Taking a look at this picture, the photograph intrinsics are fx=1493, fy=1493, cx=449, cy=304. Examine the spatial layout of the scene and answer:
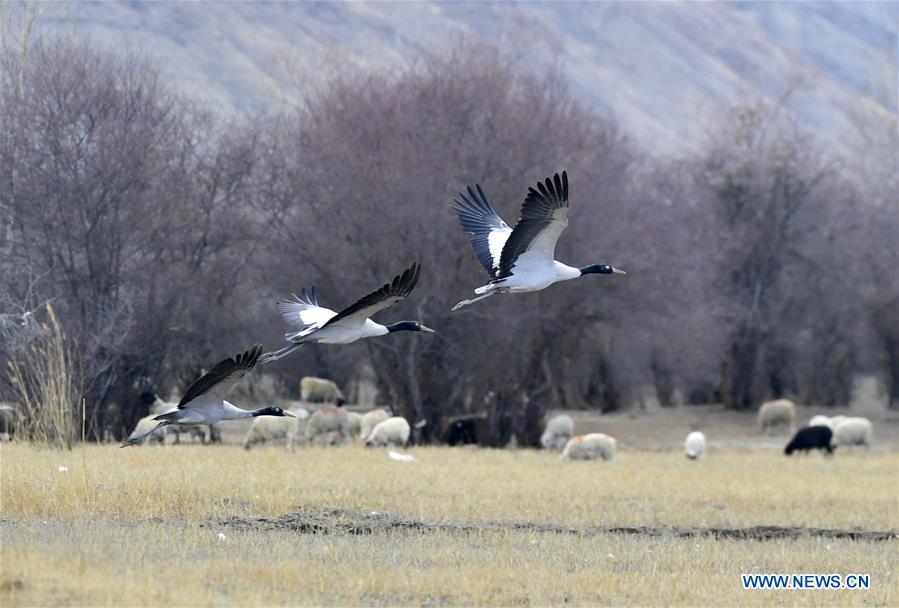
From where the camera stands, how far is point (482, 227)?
16.2 meters

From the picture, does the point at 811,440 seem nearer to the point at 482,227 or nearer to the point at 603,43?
the point at 482,227

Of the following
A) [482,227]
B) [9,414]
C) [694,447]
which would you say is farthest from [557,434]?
[482,227]

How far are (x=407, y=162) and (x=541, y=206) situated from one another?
57.7ft

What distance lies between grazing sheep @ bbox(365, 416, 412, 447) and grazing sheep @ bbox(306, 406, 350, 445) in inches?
44.8

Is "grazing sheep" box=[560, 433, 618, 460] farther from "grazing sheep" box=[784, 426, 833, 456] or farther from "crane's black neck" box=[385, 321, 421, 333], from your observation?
"crane's black neck" box=[385, 321, 421, 333]

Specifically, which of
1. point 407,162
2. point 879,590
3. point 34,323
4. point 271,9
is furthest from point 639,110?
point 879,590

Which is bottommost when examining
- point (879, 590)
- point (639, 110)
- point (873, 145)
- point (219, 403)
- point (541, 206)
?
point (879, 590)

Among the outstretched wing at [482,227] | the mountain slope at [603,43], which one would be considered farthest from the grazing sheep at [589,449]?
the mountain slope at [603,43]

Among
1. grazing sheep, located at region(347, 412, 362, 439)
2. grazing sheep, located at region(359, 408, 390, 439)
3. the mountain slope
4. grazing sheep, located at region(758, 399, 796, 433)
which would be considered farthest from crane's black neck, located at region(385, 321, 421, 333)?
the mountain slope

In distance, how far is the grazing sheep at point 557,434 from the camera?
1276 inches

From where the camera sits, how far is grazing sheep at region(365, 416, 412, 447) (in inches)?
1065

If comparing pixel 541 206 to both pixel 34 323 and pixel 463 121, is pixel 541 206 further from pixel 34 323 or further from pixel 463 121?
pixel 463 121

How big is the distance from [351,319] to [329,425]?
1421cm

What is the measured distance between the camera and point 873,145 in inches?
2279
